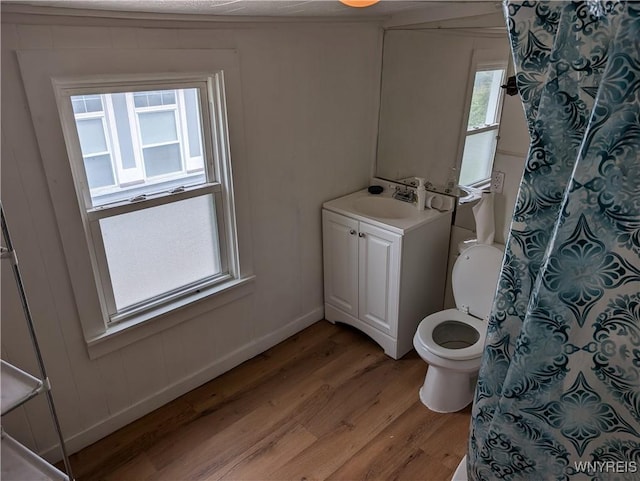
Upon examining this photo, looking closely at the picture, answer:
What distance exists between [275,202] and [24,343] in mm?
1346

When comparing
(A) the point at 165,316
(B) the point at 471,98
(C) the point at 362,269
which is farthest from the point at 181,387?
(B) the point at 471,98

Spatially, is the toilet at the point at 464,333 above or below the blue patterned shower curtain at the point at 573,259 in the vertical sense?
below

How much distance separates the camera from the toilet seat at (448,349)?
6.98ft

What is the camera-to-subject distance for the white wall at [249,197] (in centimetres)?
167

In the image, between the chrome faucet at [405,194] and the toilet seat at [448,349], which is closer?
the toilet seat at [448,349]

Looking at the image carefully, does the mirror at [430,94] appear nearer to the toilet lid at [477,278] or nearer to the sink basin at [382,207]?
the sink basin at [382,207]

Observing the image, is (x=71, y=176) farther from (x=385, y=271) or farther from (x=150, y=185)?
(x=385, y=271)

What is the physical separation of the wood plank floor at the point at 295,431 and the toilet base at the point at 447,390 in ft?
0.15

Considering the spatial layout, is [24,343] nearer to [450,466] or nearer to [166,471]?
[166,471]

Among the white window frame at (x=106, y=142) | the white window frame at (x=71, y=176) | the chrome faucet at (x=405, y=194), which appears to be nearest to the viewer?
the white window frame at (x=71, y=176)

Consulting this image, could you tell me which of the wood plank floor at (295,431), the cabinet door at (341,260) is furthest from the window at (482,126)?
the wood plank floor at (295,431)

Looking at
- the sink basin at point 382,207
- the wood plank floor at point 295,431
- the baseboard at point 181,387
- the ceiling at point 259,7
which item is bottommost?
the wood plank floor at point 295,431

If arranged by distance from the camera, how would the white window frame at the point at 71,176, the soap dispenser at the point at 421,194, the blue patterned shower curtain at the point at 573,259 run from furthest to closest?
the soap dispenser at the point at 421,194 → the white window frame at the point at 71,176 → the blue patterned shower curtain at the point at 573,259

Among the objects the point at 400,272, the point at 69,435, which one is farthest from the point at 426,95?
the point at 69,435
